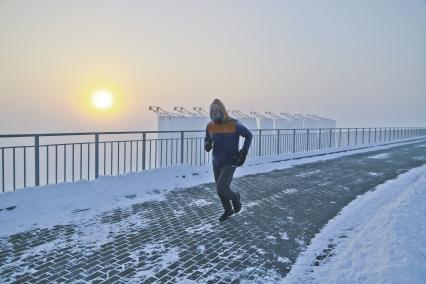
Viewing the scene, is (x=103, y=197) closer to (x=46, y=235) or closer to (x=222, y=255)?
(x=46, y=235)

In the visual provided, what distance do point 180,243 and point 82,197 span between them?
11.2 feet

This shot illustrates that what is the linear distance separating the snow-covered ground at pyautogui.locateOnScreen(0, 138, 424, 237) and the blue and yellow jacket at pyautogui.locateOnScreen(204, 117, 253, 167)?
255cm

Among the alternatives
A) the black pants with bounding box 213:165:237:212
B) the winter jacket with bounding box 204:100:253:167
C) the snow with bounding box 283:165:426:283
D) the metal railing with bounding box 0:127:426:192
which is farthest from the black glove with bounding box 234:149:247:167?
the metal railing with bounding box 0:127:426:192

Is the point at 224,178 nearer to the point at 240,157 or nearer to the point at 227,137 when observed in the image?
the point at 240,157

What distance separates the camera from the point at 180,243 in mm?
4734

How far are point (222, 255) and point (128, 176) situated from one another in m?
5.35

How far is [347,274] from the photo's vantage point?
145 inches

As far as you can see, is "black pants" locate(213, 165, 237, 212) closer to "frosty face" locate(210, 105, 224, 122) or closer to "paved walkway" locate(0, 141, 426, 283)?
"paved walkway" locate(0, 141, 426, 283)

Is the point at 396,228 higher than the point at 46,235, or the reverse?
the point at 396,228

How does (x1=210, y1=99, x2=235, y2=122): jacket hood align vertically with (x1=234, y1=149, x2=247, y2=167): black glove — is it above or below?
above

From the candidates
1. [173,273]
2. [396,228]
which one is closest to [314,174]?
[396,228]

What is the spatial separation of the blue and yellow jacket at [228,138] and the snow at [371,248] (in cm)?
183

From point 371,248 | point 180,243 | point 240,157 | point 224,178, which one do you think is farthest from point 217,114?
point 371,248

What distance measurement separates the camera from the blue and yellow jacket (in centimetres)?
551
